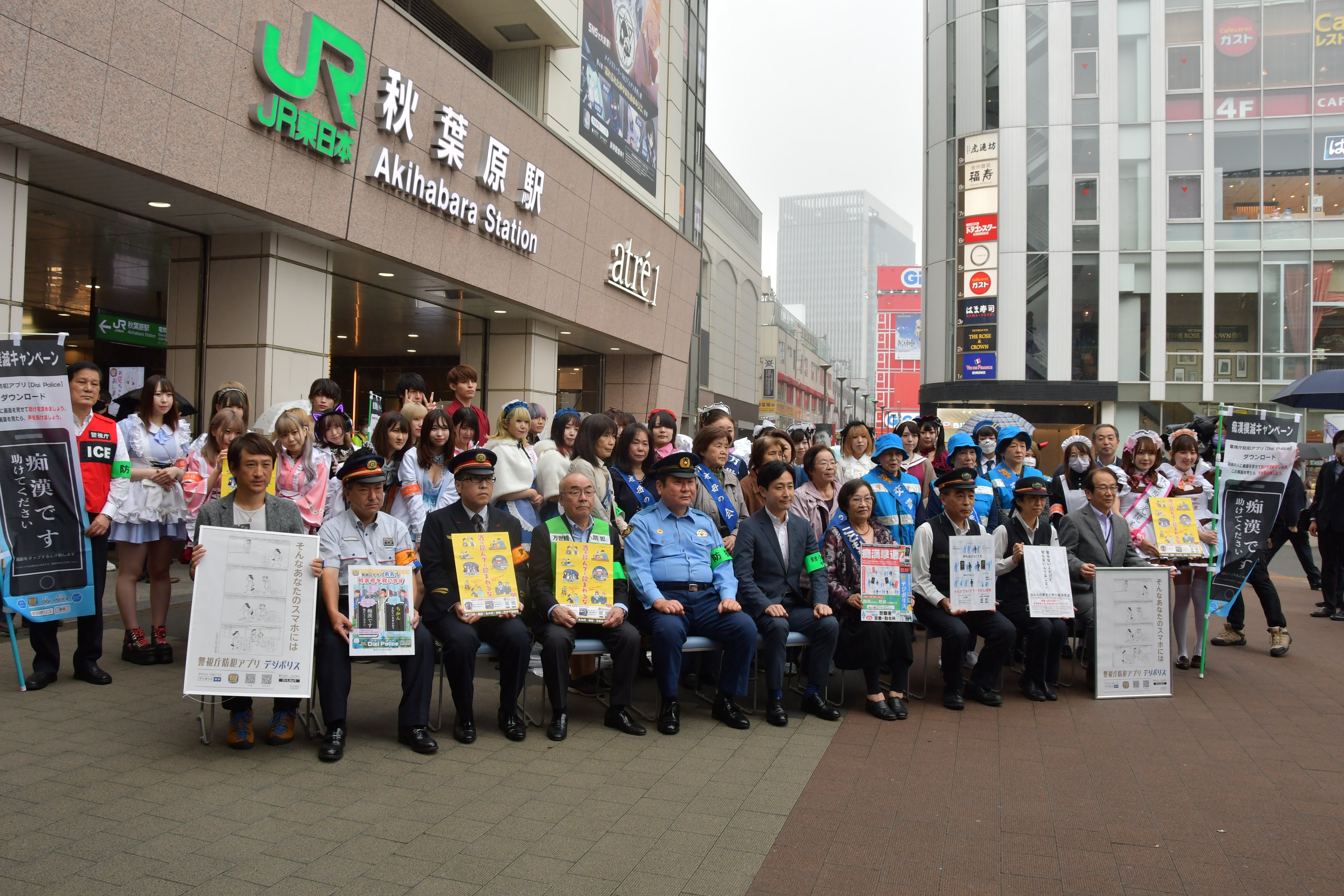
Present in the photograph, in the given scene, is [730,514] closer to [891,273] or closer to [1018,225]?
[1018,225]

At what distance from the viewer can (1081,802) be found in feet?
14.9

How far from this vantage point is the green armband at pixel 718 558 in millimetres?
6066

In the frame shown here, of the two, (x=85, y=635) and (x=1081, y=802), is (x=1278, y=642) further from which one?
(x=85, y=635)

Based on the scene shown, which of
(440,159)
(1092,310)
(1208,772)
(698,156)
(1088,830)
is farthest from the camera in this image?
(1092,310)

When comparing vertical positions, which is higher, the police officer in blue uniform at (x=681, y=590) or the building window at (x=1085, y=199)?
the building window at (x=1085, y=199)

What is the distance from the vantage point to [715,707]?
589cm

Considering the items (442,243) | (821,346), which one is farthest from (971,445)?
(821,346)

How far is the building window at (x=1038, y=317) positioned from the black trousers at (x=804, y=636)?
2589cm

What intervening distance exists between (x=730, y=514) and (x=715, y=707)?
155 centimetres

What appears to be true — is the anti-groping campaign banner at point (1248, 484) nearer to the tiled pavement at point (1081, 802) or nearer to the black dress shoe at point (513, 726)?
the tiled pavement at point (1081, 802)

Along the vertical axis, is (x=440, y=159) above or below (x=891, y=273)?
below

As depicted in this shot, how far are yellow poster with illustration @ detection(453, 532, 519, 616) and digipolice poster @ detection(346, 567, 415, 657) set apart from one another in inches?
12.6

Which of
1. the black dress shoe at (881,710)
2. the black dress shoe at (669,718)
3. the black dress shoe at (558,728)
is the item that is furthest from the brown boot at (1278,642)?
the black dress shoe at (558,728)

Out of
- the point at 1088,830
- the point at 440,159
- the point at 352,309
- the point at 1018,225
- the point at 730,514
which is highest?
the point at 1018,225
